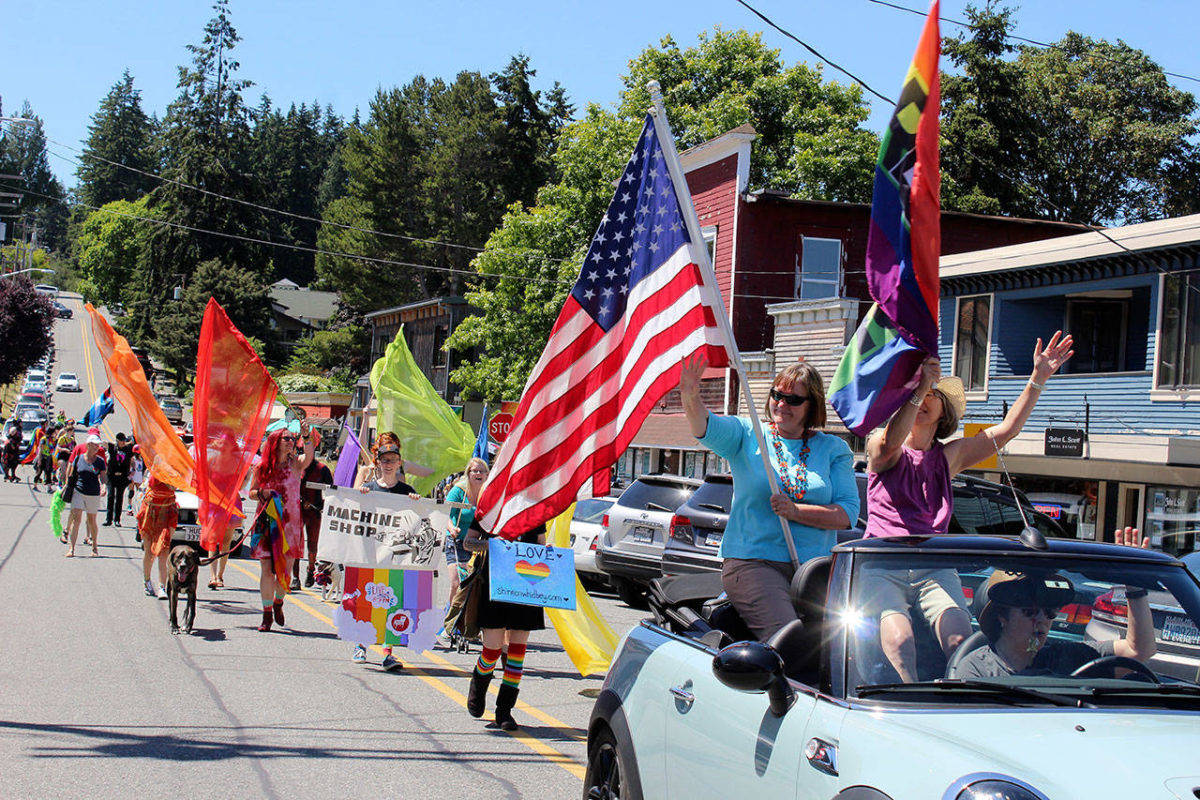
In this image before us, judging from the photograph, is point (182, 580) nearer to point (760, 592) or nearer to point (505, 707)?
point (505, 707)

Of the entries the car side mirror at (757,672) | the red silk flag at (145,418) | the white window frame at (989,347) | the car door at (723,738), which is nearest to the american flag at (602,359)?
the car door at (723,738)

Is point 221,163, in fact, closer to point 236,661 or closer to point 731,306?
point 731,306

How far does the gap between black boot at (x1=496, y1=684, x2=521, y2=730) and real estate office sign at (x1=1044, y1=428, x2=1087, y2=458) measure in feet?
47.7

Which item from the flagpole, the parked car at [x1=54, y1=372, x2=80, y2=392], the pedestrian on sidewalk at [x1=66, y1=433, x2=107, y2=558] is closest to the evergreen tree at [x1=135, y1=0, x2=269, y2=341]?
the parked car at [x1=54, y1=372, x2=80, y2=392]

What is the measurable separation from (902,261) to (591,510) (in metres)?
13.2

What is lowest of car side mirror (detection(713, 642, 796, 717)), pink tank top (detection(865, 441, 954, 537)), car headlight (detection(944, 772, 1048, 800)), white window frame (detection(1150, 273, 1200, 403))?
car headlight (detection(944, 772, 1048, 800))

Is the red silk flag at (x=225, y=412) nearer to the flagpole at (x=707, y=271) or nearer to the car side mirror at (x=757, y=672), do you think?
the flagpole at (x=707, y=271)

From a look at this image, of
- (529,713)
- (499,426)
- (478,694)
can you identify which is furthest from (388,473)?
(499,426)

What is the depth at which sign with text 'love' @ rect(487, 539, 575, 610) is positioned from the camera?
26.4ft

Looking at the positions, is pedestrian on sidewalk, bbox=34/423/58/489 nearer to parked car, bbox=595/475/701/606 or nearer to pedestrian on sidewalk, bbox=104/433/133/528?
pedestrian on sidewalk, bbox=104/433/133/528

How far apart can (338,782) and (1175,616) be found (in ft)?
14.3

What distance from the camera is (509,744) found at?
766 cm

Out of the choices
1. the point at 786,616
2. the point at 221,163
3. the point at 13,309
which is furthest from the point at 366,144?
the point at 786,616

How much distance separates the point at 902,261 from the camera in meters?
5.65
